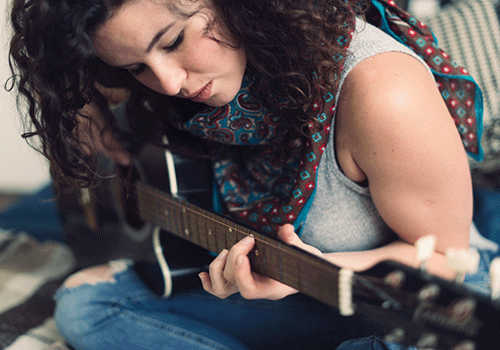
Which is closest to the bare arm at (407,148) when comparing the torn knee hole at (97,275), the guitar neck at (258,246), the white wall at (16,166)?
the guitar neck at (258,246)

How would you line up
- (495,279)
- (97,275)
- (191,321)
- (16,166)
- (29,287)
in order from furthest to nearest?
1. (16,166)
2. (29,287)
3. (97,275)
4. (191,321)
5. (495,279)

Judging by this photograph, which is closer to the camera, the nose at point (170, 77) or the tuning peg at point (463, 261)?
the tuning peg at point (463, 261)

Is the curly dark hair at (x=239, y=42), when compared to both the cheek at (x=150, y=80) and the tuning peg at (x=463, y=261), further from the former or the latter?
the tuning peg at (x=463, y=261)

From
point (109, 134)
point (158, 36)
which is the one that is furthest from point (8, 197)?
point (158, 36)

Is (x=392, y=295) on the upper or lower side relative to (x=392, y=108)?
lower

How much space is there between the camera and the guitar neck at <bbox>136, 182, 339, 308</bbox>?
0.52m

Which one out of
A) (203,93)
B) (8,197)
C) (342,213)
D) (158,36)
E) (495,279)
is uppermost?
(158,36)

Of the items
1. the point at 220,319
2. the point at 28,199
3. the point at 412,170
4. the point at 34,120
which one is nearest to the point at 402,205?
the point at 412,170

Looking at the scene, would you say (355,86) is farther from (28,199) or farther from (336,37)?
(28,199)

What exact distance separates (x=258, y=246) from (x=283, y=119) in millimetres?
258

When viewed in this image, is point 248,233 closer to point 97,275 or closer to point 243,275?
point 243,275

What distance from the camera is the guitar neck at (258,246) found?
1.72ft

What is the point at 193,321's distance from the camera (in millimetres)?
917

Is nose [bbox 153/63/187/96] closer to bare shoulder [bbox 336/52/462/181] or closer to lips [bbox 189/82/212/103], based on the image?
lips [bbox 189/82/212/103]
